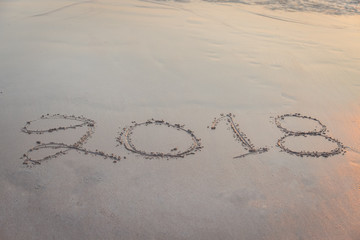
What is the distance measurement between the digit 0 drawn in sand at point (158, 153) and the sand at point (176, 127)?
2 centimetres

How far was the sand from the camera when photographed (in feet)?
7.99

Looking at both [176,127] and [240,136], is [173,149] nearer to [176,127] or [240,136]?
[176,127]

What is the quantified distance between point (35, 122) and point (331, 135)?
2.65 m

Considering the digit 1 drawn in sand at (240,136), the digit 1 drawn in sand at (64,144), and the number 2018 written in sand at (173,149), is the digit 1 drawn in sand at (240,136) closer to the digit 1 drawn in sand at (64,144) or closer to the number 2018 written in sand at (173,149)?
the number 2018 written in sand at (173,149)

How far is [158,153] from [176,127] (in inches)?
17.4

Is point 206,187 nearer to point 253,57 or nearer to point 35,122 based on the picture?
point 35,122

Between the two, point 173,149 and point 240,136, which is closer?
point 173,149

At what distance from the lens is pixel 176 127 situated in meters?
3.41

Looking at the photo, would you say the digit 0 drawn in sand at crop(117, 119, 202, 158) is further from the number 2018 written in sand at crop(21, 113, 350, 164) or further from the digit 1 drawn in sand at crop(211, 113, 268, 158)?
the digit 1 drawn in sand at crop(211, 113, 268, 158)

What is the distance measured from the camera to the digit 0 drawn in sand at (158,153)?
3.03 metres

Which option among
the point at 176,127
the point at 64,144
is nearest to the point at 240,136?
the point at 176,127

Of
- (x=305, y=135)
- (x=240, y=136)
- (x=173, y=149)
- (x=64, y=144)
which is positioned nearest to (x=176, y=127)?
(x=173, y=149)

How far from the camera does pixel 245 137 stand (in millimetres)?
3354

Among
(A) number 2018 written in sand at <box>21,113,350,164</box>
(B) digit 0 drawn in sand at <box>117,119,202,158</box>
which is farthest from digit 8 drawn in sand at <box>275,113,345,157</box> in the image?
(B) digit 0 drawn in sand at <box>117,119,202,158</box>
